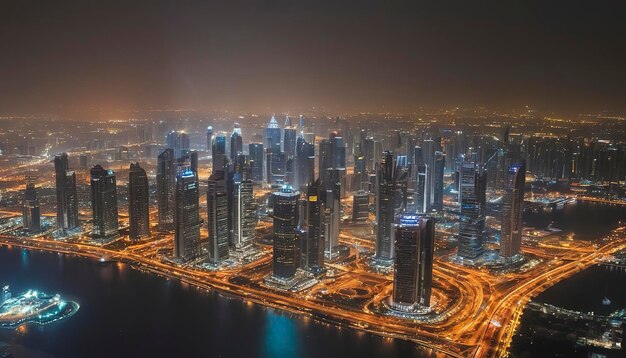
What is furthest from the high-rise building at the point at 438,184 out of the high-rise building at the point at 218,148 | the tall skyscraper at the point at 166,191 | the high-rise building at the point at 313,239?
the tall skyscraper at the point at 166,191

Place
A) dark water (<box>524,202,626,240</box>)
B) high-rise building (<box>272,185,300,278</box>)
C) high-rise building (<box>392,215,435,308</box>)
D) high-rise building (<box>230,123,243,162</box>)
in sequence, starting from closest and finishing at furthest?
1. high-rise building (<box>392,215,435,308</box>)
2. high-rise building (<box>272,185,300,278</box>)
3. dark water (<box>524,202,626,240</box>)
4. high-rise building (<box>230,123,243,162</box>)

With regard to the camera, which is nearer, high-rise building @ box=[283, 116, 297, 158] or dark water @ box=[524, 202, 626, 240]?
dark water @ box=[524, 202, 626, 240]

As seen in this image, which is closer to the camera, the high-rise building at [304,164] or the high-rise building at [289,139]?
the high-rise building at [304,164]

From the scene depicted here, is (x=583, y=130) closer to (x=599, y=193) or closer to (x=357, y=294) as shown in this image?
(x=599, y=193)

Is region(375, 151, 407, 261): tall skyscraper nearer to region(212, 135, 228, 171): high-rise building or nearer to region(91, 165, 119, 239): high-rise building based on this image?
region(91, 165, 119, 239): high-rise building

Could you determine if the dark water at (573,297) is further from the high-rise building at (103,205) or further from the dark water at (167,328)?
the high-rise building at (103,205)

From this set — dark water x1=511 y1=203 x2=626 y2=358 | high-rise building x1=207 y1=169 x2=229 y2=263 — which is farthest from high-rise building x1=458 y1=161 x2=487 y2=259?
high-rise building x1=207 y1=169 x2=229 y2=263
